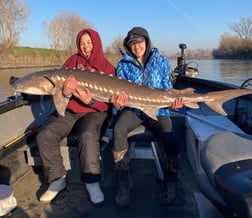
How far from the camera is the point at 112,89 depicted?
131 inches

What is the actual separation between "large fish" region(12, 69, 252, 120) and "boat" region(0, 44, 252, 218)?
324mm

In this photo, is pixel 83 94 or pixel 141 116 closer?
pixel 83 94

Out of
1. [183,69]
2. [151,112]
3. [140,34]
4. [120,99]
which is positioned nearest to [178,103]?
[151,112]

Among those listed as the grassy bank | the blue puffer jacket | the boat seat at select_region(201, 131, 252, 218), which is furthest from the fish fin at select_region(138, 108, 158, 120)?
the grassy bank

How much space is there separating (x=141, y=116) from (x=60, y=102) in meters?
0.84

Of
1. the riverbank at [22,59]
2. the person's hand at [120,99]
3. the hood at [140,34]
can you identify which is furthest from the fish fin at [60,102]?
the riverbank at [22,59]

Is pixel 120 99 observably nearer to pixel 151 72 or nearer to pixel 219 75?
pixel 151 72

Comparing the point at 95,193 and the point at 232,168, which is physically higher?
the point at 232,168

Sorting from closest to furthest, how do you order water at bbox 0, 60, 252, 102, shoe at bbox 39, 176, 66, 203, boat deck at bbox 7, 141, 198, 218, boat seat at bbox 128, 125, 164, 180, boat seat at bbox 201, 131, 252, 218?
boat seat at bbox 201, 131, 252, 218 < boat deck at bbox 7, 141, 198, 218 < shoe at bbox 39, 176, 66, 203 < boat seat at bbox 128, 125, 164, 180 < water at bbox 0, 60, 252, 102

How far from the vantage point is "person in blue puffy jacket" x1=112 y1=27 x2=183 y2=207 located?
3.15m

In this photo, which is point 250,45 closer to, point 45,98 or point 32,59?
point 32,59

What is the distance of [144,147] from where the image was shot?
4.46 metres

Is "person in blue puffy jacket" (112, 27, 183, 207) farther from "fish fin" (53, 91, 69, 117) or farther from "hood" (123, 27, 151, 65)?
"fish fin" (53, 91, 69, 117)

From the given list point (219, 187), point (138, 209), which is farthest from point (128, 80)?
point (219, 187)
